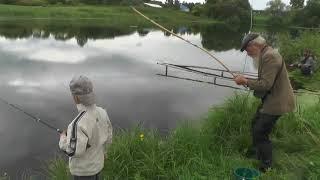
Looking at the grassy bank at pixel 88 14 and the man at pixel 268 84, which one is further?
the grassy bank at pixel 88 14

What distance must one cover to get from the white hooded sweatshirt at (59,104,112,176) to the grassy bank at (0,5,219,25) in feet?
143

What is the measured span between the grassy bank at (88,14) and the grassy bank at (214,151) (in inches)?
1609

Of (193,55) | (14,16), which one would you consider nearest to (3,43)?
(193,55)

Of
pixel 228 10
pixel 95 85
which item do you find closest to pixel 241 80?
pixel 95 85

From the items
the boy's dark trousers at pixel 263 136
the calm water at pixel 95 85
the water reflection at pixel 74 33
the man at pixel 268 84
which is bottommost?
the calm water at pixel 95 85

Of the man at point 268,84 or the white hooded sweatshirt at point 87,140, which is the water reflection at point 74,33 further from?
the white hooded sweatshirt at point 87,140

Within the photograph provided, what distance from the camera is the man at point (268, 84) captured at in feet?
16.0

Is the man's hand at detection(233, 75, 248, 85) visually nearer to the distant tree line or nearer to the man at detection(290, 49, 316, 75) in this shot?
the man at detection(290, 49, 316, 75)

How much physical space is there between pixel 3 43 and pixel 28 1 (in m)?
46.5

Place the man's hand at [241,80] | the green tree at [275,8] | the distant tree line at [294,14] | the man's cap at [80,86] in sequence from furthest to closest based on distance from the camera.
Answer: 1. the green tree at [275,8]
2. the distant tree line at [294,14]
3. the man's hand at [241,80]
4. the man's cap at [80,86]

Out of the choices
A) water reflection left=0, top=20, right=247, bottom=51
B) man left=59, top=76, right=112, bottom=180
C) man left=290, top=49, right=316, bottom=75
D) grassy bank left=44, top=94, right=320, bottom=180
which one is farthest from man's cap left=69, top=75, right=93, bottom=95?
water reflection left=0, top=20, right=247, bottom=51

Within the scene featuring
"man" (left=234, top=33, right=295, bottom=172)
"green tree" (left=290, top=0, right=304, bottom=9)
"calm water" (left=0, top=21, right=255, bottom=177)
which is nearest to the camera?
"man" (left=234, top=33, right=295, bottom=172)

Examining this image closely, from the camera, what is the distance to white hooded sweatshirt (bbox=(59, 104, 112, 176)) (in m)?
3.67

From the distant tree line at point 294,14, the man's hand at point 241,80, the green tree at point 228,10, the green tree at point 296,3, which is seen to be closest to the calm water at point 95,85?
the man's hand at point 241,80
